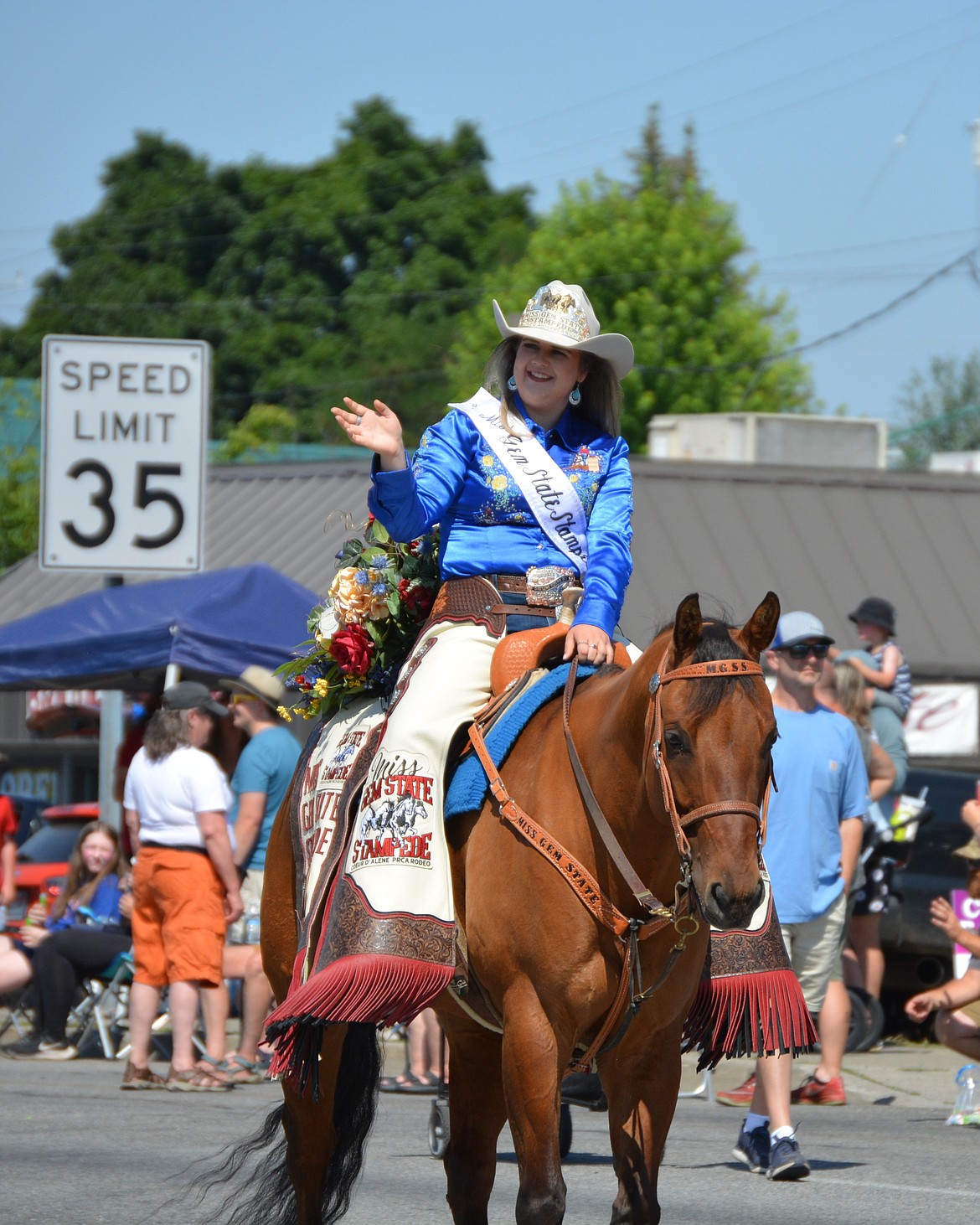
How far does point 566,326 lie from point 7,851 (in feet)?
30.6

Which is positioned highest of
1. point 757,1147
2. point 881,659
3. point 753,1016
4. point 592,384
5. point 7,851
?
point 592,384

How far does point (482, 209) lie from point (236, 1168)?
198 feet

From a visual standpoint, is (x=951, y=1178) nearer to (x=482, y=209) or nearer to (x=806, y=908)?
(x=806, y=908)

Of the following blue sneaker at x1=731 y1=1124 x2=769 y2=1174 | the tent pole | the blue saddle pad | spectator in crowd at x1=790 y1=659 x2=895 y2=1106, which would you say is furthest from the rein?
the tent pole

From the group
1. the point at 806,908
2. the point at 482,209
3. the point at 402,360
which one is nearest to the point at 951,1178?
the point at 806,908

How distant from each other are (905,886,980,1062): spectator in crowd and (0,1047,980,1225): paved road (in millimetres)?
477

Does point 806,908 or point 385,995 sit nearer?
point 385,995

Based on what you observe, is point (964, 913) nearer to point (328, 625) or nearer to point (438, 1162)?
point (438, 1162)

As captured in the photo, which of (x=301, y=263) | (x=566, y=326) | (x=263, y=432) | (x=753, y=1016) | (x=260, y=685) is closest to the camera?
(x=753, y=1016)

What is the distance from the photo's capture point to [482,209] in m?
64.9

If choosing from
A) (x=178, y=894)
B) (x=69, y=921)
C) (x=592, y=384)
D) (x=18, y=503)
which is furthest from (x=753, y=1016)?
(x=18, y=503)

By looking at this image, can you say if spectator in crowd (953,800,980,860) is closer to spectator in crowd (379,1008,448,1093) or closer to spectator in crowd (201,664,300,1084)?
spectator in crowd (379,1008,448,1093)

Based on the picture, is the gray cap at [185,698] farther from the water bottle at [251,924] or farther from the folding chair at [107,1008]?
the folding chair at [107,1008]

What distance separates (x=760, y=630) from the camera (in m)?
4.90
